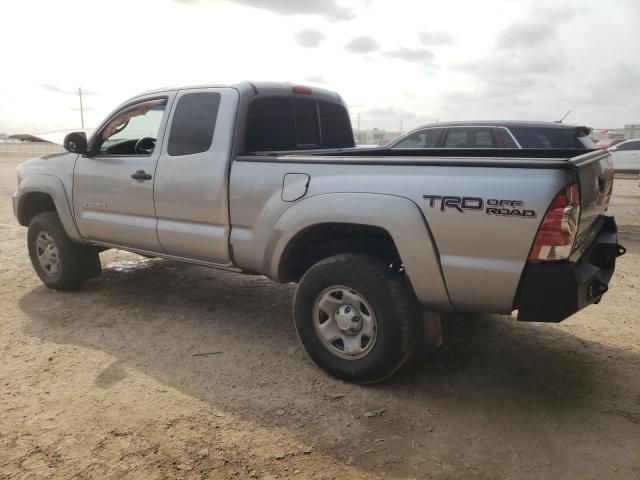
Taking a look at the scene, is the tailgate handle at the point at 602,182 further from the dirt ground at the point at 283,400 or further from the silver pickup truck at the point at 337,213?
the dirt ground at the point at 283,400

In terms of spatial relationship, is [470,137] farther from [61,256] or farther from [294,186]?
[61,256]

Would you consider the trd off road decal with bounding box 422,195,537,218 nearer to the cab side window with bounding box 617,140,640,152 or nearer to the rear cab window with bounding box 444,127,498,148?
the rear cab window with bounding box 444,127,498,148

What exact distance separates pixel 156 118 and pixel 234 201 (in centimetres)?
132

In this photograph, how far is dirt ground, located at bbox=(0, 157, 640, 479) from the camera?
258 cm

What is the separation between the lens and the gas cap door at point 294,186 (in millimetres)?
3342

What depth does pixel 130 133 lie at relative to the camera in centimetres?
489

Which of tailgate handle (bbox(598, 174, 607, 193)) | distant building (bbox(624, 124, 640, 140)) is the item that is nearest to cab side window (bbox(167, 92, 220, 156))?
tailgate handle (bbox(598, 174, 607, 193))

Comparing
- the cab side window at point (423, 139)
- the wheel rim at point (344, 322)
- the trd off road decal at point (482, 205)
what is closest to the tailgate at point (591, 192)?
the trd off road decal at point (482, 205)

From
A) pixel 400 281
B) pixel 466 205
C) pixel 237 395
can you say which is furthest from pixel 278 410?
pixel 466 205

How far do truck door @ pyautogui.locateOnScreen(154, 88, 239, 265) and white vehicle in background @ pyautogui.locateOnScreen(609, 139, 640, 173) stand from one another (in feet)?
59.4

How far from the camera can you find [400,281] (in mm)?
3115

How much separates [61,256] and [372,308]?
348 centimetres

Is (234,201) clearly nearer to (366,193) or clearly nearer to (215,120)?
(215,120)

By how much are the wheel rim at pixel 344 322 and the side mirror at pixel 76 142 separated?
2783 millimetres
